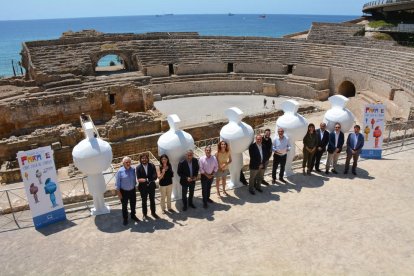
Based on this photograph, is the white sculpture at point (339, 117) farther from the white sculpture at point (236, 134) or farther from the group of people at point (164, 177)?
the group of people at point (164, 177)

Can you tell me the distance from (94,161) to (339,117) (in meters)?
5.93

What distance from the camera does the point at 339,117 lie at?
882cm

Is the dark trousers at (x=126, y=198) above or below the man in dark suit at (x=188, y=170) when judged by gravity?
below

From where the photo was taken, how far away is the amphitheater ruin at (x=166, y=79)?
1770 cm

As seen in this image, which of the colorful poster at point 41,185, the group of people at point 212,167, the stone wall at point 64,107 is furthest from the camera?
the stone wall at point 64,107

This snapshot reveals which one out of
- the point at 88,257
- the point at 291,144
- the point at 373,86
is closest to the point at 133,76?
the point at 373,86

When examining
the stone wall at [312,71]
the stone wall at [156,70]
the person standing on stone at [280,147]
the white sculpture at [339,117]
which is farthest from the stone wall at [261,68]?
the person standing on stone at [280,147]

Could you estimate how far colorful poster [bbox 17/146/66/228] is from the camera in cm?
654

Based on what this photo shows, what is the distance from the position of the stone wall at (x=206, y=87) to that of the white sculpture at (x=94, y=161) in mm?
21527

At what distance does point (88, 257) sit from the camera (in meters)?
5.91

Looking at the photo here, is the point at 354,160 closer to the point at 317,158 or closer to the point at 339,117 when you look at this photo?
the point at 317,158

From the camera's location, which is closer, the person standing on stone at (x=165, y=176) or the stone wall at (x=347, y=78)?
the person standing on stone at (x=165, y=176)

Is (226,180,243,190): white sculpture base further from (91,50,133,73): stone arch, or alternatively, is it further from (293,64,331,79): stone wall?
(91,50,133,73): stone arch

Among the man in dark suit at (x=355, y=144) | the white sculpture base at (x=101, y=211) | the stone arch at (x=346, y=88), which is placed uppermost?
the man in dark suit at (x=355, y=144)
